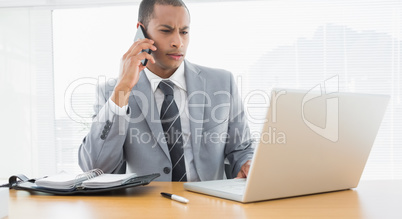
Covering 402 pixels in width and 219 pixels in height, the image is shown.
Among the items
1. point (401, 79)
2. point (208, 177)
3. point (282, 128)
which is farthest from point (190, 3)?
point (282, 128)

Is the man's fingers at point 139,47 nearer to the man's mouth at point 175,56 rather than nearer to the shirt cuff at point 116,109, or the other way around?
the man's mouth at point 175,56

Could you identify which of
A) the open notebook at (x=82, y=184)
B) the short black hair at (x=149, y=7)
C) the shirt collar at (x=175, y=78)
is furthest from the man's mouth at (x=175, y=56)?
the open notebook at (x=82, y=184)

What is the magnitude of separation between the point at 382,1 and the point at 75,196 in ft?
13.4

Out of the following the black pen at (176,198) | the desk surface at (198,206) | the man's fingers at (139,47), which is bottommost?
the desk surface at (198,206)

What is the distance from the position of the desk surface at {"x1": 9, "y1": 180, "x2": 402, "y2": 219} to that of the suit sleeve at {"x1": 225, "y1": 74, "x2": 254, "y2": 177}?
0.77 meters

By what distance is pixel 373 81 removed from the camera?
14.3 ft

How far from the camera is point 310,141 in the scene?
113 cm

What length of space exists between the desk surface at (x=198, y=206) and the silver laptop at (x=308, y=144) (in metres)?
0.04

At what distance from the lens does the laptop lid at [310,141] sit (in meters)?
1.04

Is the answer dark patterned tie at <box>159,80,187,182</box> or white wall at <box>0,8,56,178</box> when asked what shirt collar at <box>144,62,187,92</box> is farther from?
white wall at <box>0,8,56,178</box>

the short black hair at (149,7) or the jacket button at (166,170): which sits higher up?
the short black hair at (149,7)

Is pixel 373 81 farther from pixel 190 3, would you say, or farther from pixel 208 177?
pixel 208 177

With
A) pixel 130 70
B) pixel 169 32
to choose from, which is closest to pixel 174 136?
pixel 130 70

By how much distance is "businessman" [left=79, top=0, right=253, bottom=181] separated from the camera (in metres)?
1.96
